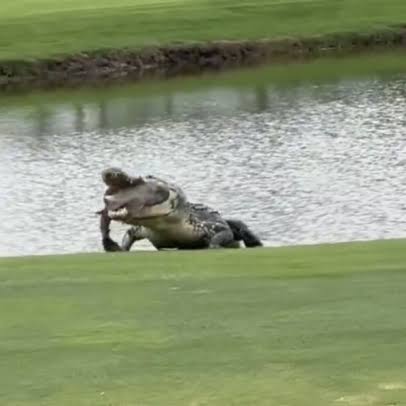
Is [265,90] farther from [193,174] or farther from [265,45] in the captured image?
[193,174]

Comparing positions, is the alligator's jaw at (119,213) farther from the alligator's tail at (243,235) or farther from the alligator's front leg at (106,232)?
the alligator's tail at (243,235)

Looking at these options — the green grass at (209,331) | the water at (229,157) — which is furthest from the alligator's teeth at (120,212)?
the green grass at (209,331)

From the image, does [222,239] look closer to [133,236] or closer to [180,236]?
[180,236]

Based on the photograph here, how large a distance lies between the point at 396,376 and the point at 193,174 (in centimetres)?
1546

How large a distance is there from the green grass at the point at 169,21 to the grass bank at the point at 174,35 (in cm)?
3

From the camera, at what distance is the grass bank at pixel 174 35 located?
121ft

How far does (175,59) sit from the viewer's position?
37.6 m

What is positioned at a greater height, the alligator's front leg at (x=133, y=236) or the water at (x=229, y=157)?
the alligator's front leg at (x=133, y=236)

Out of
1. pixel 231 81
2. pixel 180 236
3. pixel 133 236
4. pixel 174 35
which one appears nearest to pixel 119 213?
pixel 133 236

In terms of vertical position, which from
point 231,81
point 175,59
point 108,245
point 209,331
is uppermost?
point 209,331

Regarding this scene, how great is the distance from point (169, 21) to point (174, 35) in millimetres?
1278

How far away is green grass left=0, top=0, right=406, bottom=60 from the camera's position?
125ft

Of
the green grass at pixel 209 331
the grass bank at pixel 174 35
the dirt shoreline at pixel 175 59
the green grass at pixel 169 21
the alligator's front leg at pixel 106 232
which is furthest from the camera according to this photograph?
the green grass at pixel 169 21

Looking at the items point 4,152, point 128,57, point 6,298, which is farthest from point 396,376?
point 128,57
